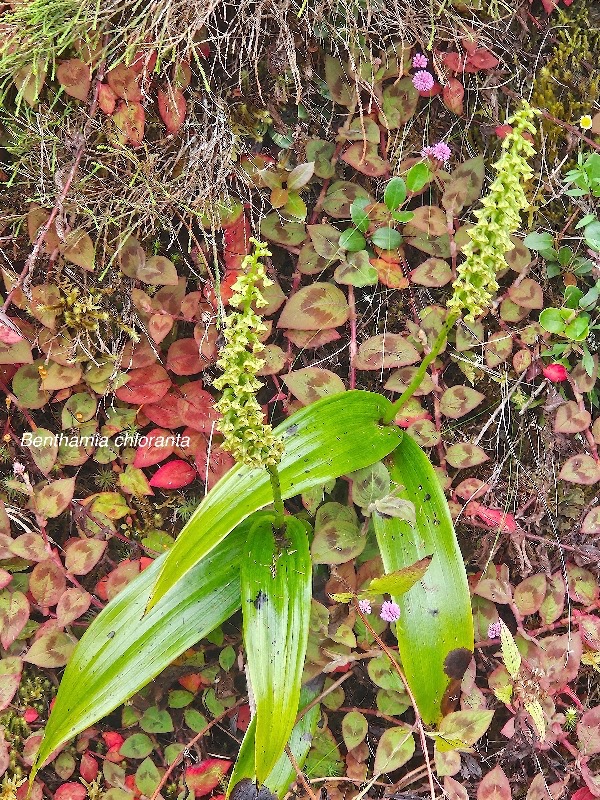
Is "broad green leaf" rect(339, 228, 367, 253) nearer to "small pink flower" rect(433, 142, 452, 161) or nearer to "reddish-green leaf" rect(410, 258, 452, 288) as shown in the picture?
"reddish-green leaf" rect(410, 258, 452, 288)

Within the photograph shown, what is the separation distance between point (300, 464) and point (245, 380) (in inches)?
14.5

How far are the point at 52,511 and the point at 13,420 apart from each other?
24 centimetres

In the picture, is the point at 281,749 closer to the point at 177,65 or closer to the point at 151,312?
the point at 151,312

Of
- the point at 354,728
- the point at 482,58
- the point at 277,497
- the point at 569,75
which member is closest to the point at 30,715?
the point at 354,728

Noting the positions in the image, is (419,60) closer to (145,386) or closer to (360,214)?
(360,214)

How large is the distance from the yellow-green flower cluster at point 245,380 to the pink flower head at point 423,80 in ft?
2.63

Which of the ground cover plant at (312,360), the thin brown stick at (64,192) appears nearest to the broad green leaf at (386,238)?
the ground cover plant at (312,360)

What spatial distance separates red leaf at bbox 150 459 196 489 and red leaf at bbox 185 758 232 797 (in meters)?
0.63

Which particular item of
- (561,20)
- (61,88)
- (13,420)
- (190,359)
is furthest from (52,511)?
(561,20)

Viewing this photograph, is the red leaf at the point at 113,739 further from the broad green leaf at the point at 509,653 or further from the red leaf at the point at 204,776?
the broad green leaf at the point at 509,653

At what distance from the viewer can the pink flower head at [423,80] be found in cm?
159

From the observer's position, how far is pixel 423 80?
160cm

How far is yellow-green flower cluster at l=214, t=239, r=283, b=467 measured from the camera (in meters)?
0.99

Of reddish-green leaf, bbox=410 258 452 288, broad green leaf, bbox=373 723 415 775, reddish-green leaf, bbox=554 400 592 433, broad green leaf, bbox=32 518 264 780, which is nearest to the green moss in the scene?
reddish-green leaf, bbox=410 258 452 288
